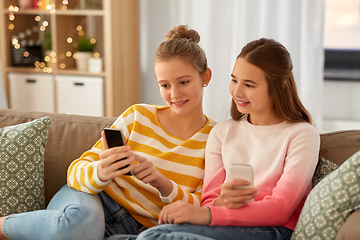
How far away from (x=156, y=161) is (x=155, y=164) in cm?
1

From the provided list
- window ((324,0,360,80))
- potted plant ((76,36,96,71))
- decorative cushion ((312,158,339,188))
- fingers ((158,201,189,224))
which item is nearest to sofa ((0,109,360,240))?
decorative cushion ((312,158,339,188))

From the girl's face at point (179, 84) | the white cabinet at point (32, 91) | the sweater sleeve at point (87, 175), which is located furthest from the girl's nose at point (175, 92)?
the white cabinet at point (32, 91)

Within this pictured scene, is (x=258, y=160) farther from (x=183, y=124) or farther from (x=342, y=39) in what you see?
(x=342, y=39)

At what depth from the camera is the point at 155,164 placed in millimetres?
1369

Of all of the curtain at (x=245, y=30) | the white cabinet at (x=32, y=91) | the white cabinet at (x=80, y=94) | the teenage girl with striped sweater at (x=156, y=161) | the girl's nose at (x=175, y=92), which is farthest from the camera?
the white cabinet at (x=32, y=91)

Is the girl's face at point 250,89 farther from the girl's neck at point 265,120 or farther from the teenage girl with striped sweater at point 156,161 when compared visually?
the teenage girl with striped sweater at point 156,161

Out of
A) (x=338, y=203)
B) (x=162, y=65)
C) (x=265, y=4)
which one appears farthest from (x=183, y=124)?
(x=265, y=4)

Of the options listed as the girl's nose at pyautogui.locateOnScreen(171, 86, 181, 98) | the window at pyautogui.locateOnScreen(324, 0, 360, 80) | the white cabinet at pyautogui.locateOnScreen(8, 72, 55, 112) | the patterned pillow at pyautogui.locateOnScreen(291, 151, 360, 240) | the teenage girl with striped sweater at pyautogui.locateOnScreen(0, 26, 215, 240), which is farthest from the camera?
the white cabinet at pyautogui.locateOnScreen(8, 72, 55, 112)

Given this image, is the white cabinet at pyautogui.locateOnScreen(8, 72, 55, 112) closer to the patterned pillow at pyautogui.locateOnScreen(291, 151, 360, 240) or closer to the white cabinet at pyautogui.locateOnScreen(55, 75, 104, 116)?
the white cabinet at pyautogui.locateOnScreen(55, 75, 104, 116)

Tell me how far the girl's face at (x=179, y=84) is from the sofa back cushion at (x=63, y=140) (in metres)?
0.37

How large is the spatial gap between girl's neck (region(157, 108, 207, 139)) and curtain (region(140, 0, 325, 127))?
140 cm

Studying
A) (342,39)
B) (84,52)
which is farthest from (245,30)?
(84,52)

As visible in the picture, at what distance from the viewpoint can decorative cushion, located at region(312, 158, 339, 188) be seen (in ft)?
4.28

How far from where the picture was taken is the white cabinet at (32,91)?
331 centimetres
